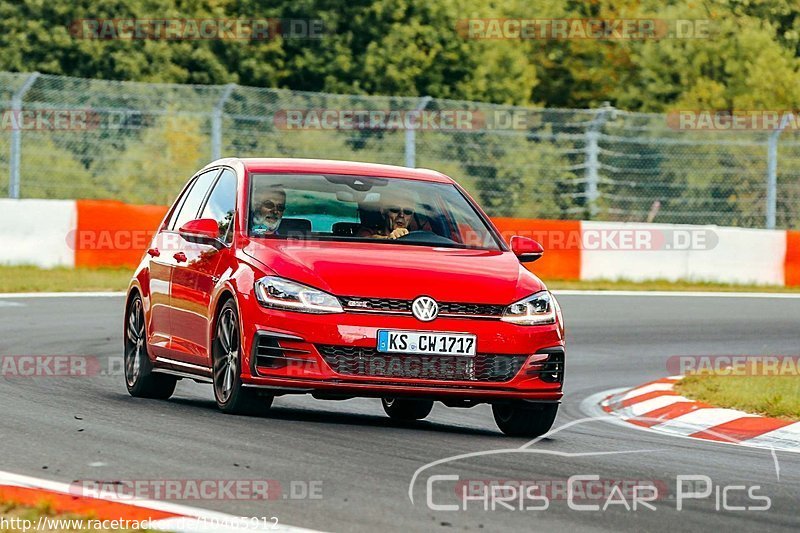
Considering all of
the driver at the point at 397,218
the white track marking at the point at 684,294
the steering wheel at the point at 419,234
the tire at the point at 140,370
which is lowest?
the white track marking at the point at 684,294

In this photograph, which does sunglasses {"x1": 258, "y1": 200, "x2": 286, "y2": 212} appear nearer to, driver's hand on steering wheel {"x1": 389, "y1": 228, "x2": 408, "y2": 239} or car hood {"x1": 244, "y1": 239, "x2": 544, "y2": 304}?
car hood {"x1": 244, "y1": 239, "x2": 544, "y2": 304}

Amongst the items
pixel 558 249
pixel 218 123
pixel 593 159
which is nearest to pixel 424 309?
pixel 558 249

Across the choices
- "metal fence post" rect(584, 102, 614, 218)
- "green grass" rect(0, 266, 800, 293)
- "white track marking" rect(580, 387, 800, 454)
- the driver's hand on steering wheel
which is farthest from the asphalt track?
"metal fence post" rect(584, 102, 614, 218)

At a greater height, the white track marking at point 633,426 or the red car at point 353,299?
the red car at point 353,299

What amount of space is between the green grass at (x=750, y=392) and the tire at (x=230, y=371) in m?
3.37

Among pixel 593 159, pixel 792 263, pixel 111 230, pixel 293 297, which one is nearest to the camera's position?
pixel 293 297

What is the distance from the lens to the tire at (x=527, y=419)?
32.3 feet

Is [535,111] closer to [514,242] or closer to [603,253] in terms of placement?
[603,253]

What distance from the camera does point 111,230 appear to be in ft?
75.5

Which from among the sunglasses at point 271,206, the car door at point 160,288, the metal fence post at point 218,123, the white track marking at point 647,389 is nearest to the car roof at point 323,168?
the sunglasses at point 271,206

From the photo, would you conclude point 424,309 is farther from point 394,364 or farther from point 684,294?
point 684,294

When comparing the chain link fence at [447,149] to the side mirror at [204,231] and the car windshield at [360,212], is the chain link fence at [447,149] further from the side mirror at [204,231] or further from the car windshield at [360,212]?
the side mirror at [204,231]

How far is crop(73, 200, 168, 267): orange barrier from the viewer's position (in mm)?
22797

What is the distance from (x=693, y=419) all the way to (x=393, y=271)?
2.80 meters
